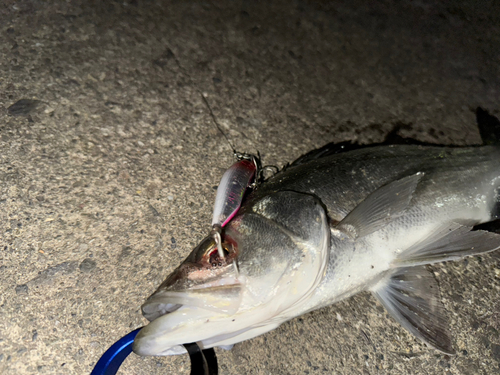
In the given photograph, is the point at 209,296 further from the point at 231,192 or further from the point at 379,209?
the point at 379,209

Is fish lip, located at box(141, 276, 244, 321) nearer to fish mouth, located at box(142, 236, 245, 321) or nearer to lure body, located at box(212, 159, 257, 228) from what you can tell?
fish mouth, located at box(142, 236, 245, 321)

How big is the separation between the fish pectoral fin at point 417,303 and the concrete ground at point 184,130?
0.15 meters

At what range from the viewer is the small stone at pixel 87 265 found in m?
2.29

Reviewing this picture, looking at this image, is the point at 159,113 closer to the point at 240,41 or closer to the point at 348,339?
the point at 240,41

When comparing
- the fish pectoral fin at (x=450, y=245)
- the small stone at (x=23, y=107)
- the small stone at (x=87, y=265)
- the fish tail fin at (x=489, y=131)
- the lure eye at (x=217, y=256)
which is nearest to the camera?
the lure eye at (x=217, y=256)

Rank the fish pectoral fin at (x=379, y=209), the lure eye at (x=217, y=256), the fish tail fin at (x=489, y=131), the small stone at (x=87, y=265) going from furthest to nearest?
the fish tail fin at (x=489, y=131)
the small stone at (x=87, y=265)
the fish pectoral fin at (x=379, y=209)
the lure eye at (x=217, y=256)

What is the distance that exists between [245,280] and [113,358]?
78 cm

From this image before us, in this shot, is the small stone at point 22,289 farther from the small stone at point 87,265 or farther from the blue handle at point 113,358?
the blue handle at point 113,358

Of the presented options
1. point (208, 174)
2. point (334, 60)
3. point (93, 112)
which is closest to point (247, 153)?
point (208, 174)

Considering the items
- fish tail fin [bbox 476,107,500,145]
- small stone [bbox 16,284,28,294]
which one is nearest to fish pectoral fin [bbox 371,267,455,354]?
fish tail fin [bbox 476,107,500,145]

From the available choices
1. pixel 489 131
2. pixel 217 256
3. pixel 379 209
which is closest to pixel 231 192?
pixel 217 256

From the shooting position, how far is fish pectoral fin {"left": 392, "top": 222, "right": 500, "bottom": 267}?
216cm

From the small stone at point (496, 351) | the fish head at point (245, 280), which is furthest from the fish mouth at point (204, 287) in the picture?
the small stone at point (496, 351)

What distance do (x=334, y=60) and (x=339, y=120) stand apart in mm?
913
